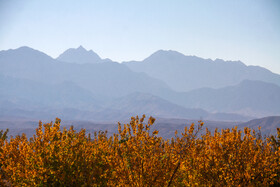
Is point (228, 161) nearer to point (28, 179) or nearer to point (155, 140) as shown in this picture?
point (155, 140)

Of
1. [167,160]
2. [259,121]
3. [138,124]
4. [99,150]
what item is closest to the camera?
[138,124]

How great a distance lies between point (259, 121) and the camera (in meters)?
148

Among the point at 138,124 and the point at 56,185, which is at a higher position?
the point at 138,124

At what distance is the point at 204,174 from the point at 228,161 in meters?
0.74

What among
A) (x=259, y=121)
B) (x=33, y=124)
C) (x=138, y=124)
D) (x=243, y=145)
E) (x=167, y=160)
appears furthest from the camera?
(x=33, y=124)

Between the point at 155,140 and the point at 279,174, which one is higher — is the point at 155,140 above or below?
above

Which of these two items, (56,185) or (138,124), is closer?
(138,124)

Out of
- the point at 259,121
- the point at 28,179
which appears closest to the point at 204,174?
the point at 28,179

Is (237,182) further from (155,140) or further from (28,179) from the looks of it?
(28,179)

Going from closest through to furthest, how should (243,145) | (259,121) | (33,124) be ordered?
(243,145), (259,121), (33,124)

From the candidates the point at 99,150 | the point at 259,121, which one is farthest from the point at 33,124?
the point at 99,150

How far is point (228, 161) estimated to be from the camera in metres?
7.42

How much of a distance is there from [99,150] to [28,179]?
7.17ft

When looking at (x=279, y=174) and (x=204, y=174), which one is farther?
(x=279, y=174)
